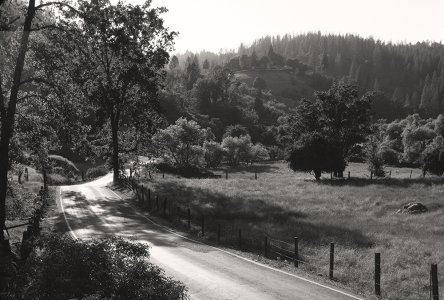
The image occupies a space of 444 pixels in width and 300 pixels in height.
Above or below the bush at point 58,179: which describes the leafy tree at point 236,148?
above

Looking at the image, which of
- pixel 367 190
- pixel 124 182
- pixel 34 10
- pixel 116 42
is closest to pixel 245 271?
pixel 116 42

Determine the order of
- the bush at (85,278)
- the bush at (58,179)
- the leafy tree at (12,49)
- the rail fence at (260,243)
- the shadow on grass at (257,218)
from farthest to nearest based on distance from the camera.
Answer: the bush at (58,179) < the shadow on grass at (257,218) < the leafy tree at (12,49) < the rail fence at (260,243) < the bush at (85,278)

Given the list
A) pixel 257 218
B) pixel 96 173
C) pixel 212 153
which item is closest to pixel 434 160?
pixel 257 218

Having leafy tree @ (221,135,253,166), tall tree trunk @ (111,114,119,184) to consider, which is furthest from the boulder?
leafy tree @ (221,135,253,166)

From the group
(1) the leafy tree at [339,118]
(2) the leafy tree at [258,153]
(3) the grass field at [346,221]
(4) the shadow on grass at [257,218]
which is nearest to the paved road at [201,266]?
(3) the grass field at [346,221]

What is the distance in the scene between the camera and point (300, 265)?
60.7 feet

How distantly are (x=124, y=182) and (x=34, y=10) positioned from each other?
30146 millimetres

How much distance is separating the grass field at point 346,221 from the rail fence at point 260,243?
0.13 meters

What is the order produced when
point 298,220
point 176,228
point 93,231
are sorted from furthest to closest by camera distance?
point 298,220 → point 176,228 → point 93,231

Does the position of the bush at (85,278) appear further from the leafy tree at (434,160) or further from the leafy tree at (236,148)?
the leafy tree at (236,148)

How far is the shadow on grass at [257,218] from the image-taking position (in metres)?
23.8

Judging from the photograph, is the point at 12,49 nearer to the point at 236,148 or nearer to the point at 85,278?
the point at 85,278

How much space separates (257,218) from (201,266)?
44.5ft

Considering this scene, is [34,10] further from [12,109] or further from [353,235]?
[353,235]
